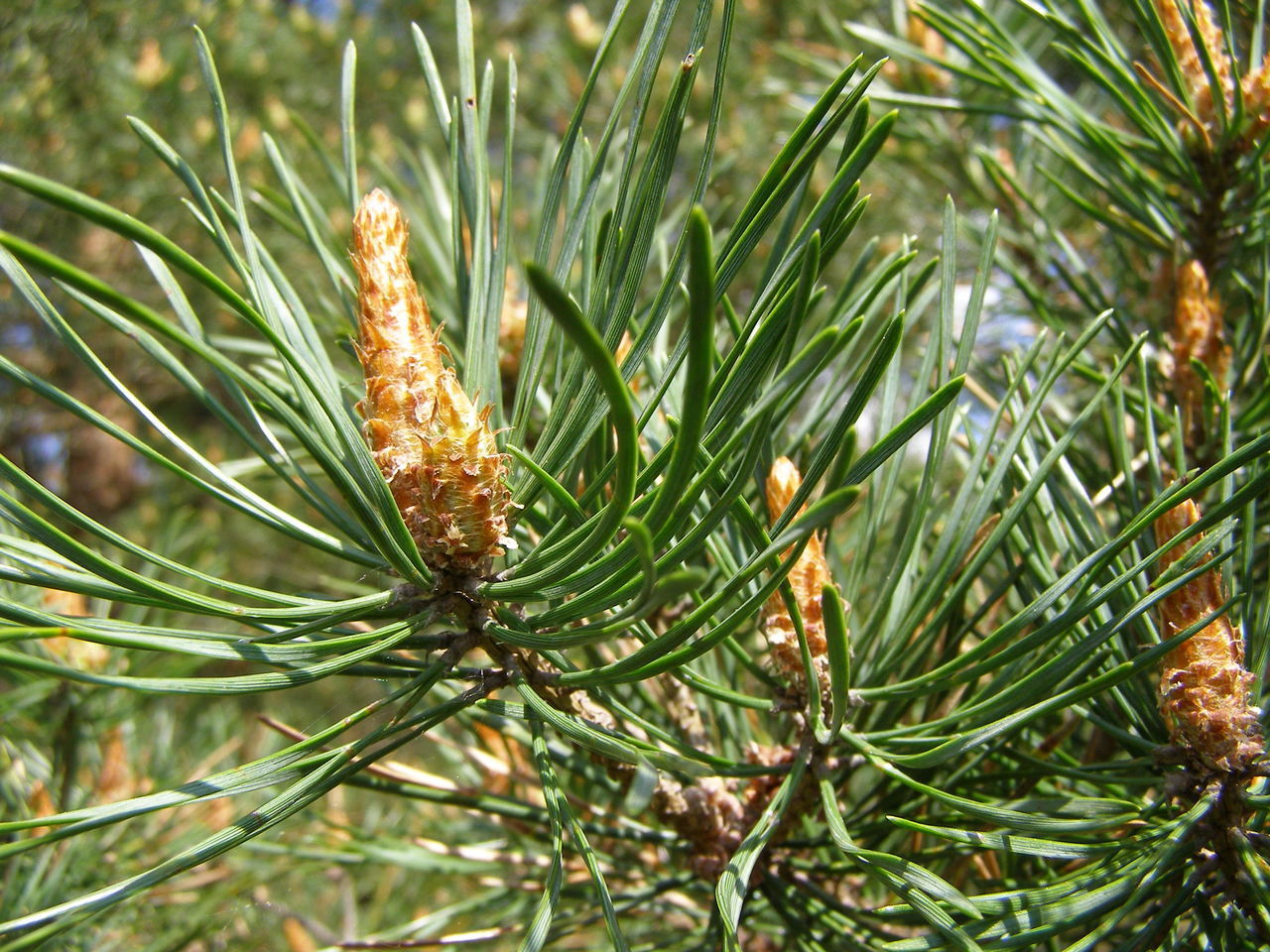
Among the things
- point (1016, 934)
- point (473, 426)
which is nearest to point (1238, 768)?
point (1016, 934)

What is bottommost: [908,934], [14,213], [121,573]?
[908,934]

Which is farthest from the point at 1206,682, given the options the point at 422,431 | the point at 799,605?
the point at 422,431

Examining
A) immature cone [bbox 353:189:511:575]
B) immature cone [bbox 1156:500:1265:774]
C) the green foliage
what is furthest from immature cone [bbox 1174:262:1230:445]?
immature cone [bbox 353:189:511:575]

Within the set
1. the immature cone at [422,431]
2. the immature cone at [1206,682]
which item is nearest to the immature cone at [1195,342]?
the immature cone at [1206,682]

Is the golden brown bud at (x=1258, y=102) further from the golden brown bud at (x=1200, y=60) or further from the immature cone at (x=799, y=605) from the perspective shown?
the immature cone at (x=799, y=605)

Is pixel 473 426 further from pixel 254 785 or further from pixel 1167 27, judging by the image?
pixel 1167 27

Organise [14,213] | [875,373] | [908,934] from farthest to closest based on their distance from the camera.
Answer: [14,213] → [908,934] → [875,373]

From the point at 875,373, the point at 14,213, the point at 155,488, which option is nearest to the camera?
the point at 875,373

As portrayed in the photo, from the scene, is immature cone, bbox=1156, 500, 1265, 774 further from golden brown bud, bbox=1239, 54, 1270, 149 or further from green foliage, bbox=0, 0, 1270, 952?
golden brown bud, bbox=1239, 54, 1270, 149
